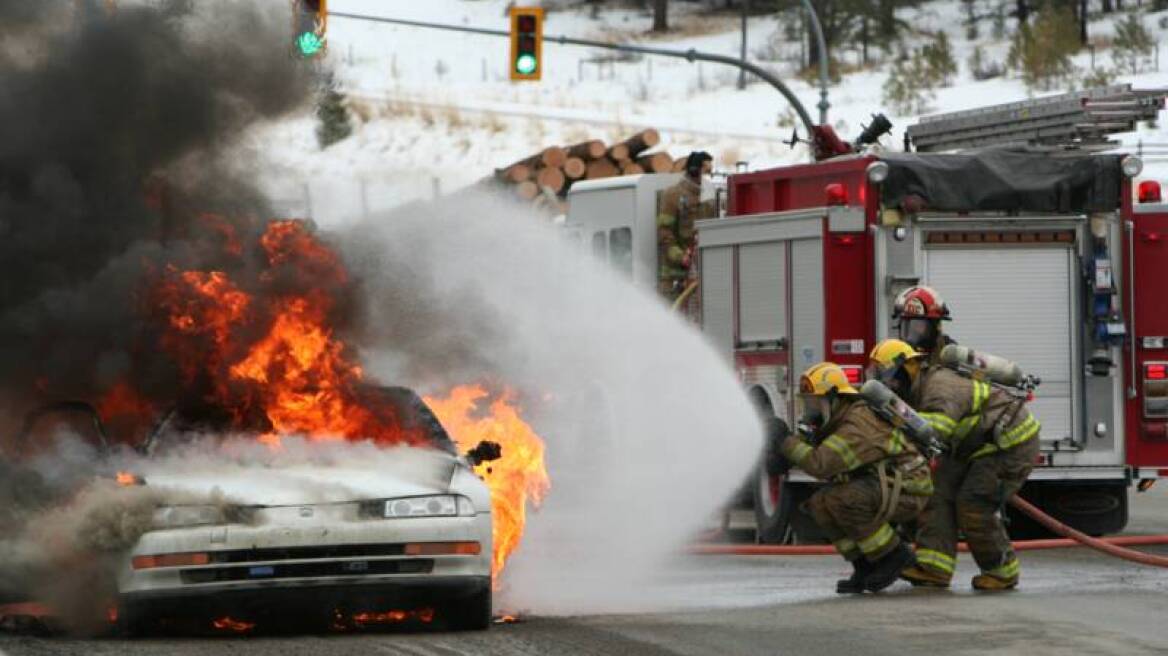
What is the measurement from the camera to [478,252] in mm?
14844

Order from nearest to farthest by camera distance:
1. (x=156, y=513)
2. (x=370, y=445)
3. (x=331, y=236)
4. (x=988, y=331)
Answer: (x=156, y=513) → (x=370, y=445) → (x=331, y=236) → (x=988, y=331)

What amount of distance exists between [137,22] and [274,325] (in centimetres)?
265

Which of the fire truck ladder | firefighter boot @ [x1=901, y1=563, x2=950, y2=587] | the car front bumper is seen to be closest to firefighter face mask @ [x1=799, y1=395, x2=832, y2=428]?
firefighter boot @ [x1=901, y1=563, x2=950, y2=587]

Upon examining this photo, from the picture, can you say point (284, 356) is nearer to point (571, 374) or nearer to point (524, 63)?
point (571, 374)

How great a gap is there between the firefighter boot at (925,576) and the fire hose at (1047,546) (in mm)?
660

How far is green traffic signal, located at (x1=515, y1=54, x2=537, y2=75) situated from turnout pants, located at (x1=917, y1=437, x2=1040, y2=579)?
1768 centimetres

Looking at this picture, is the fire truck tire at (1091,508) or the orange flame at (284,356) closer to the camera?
the orange flame at (284,356)

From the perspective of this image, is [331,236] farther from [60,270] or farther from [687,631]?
[687,631]

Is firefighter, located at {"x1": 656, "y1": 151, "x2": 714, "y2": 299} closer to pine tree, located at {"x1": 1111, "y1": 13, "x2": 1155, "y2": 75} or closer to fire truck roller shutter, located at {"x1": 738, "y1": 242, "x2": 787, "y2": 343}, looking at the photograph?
fire truck roller shutter, located at {"x1": 738, "y1": 242, "x2": 787, "y2": 343}

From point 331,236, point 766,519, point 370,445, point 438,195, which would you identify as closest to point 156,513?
point 370,445

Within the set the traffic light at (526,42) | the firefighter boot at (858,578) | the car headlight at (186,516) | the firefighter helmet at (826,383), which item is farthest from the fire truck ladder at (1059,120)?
the traffic light at (526,42)

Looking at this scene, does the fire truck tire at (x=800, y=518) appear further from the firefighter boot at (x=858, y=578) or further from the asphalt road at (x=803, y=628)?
the firefighter boot at (x=858, y=578)

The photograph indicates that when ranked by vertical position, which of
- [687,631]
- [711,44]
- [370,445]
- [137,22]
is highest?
[711,44]

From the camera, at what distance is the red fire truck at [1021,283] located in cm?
1653
